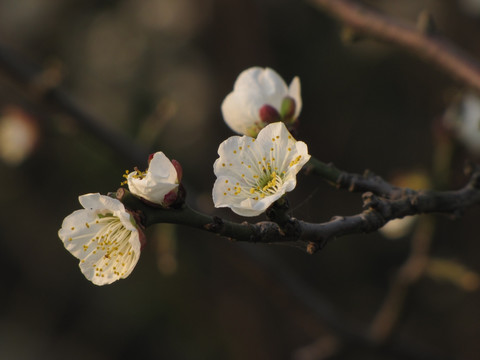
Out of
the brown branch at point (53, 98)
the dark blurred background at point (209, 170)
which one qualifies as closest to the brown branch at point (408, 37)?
the brown branch at point (53, 98)

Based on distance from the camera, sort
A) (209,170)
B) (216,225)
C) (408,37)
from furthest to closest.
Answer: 1. (209,170)
2. (408,37)
3. (216,225)

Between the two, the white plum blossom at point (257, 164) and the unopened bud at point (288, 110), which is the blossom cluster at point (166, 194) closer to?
the white plum blossom at point (257, 164)

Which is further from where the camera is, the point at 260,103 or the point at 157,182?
the point at 260,103

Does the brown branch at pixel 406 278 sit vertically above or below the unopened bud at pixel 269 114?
below

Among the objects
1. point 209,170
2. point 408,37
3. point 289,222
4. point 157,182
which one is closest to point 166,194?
point 157,182

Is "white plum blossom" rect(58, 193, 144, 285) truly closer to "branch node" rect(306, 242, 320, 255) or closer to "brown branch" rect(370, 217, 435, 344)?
"branch node" rect(306, 242, 320, 255)

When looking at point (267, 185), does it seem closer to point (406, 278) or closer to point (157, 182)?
point (157, 182)
